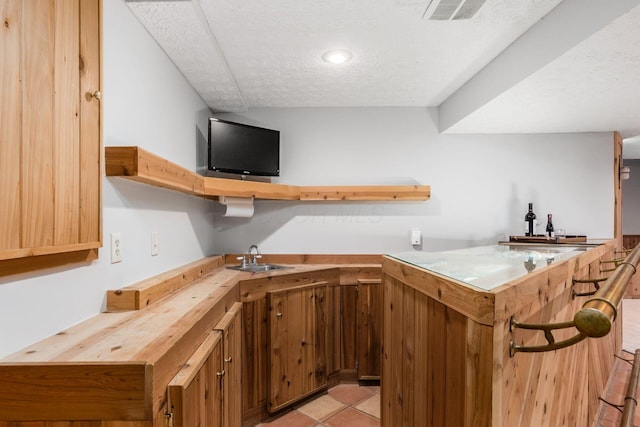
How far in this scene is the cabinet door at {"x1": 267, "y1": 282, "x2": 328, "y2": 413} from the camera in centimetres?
230

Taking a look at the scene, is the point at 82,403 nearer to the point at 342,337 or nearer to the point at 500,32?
the point at 342,337

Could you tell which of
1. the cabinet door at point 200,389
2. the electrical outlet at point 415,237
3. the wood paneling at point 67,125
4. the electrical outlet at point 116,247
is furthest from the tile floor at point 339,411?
the wood paneling at point 67,125

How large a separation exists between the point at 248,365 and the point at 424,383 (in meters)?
1.38

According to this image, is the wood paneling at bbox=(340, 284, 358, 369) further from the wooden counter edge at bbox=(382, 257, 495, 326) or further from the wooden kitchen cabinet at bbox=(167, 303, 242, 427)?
the wooden counter edge at bbox=(382, 257, 495, 326)

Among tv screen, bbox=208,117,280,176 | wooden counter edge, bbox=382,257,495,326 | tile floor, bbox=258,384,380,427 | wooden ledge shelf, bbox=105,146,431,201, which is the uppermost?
tv screen, bbox=208,117,280,176

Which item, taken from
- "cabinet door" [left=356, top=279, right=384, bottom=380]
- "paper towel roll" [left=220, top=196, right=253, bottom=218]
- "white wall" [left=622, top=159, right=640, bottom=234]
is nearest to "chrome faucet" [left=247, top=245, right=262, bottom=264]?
"paper towel roll" [left=220, top=196, right=253, bottom=218]

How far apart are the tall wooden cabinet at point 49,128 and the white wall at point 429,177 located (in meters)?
1.96

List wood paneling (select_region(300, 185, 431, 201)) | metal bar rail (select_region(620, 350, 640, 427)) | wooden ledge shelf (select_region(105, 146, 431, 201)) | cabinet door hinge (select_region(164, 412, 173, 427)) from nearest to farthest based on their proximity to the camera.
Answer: cabinet door hinge (select_region(164, 412, 173, 427))
wooden ledge shelf (select_region(105, 146, 431, 201))
metal bar rail (select_region(620, 350, 640, 427))
wood paneling (select_region(300, 185, 431, 201))

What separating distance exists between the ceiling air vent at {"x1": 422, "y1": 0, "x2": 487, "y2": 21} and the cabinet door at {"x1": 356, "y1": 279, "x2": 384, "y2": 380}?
1.98 metres

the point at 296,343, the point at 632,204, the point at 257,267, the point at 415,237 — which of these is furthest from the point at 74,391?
the point at 632,204

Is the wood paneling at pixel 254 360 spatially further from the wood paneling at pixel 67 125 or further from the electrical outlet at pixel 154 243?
the wood paneling at pixel 67 125

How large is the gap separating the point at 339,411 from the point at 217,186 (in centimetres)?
192

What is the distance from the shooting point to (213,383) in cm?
140

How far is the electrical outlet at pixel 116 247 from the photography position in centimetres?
143
